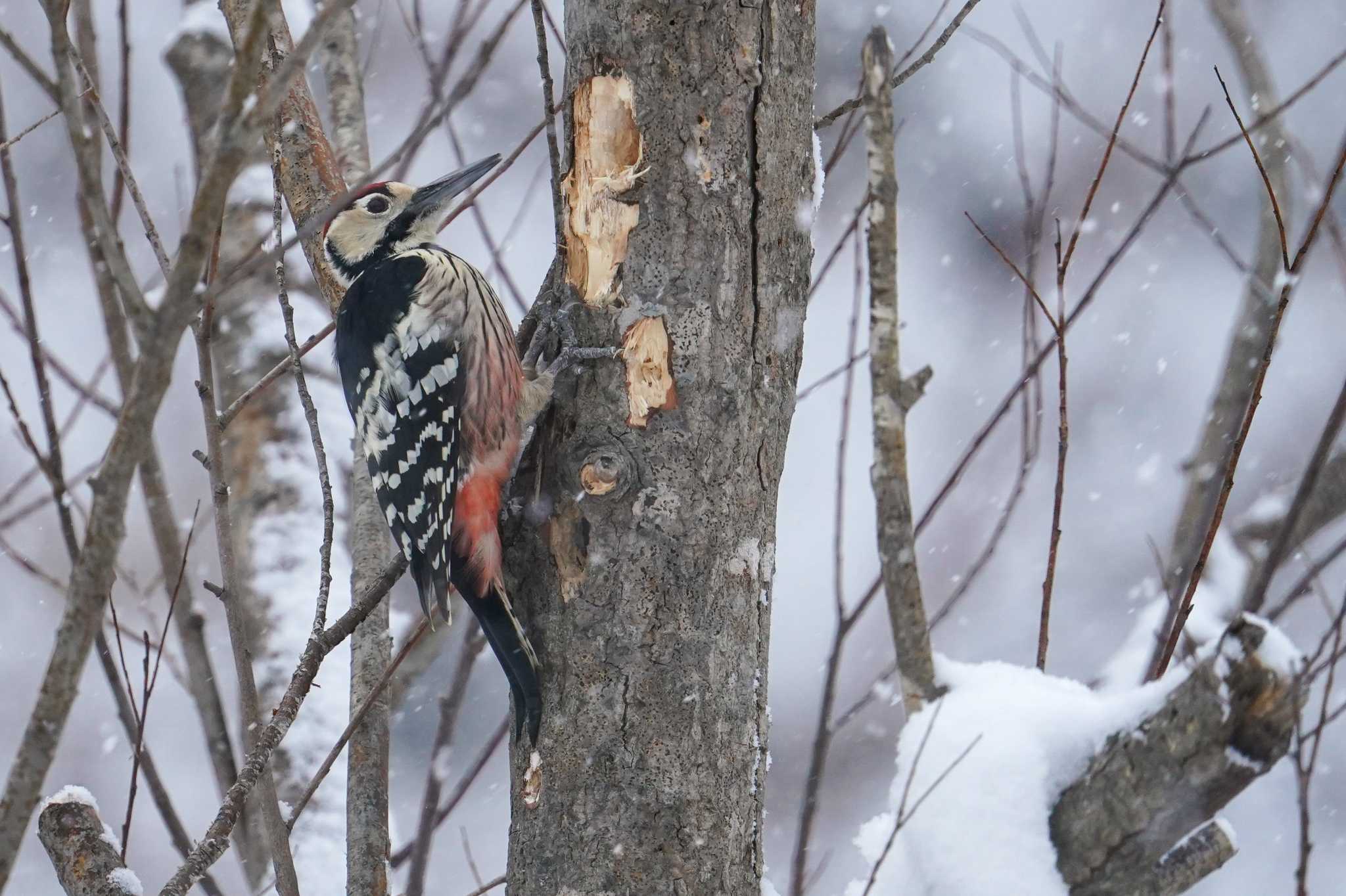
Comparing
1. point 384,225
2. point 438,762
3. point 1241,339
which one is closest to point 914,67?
point 384,225

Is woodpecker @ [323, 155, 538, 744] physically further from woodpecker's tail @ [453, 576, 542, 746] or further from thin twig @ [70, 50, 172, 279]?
thin twig @ [70, 50, 172, 279]

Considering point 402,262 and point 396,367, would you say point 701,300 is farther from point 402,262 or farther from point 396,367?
point 402,262

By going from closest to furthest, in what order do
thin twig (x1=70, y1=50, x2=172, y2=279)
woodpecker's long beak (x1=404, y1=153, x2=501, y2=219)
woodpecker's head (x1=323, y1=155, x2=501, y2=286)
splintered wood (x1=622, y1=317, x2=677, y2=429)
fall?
thin twig (x1=70, y1=50, x2=172, y2=279) < splintered wood (x1=622, y1=317, x2=677, y2=429) < woodpecker's long beak (x1=404, y1=153, x2=501, y2=219) < woodpecker's head (x1=323, y1=155, x2=501, y2=286)

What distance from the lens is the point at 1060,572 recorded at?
317 inches

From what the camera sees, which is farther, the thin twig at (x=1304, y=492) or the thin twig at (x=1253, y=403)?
the thin twig at (x=1304, y=492)

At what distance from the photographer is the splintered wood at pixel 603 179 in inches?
73.8

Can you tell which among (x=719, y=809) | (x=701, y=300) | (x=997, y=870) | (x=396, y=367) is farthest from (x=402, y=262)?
(x=997, y=870)

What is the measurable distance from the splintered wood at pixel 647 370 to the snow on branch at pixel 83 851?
95cm

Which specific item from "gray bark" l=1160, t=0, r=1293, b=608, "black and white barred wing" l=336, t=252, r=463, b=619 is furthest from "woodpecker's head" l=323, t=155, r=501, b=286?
"gray bark" l=1160, t=0, r=1293, b=608

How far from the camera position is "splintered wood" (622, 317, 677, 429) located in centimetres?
182

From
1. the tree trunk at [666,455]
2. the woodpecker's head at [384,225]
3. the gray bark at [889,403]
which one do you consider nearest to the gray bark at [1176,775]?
the gray bark at [889,403]

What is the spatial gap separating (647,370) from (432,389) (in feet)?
3.03

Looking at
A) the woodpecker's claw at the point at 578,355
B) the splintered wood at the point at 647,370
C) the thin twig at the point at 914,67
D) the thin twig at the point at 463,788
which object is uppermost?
the thin twig at the point at 914,67

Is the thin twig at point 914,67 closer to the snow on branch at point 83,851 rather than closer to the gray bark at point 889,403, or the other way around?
the gray bark at point 889,403
